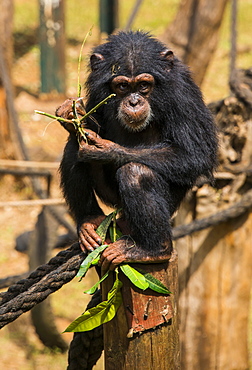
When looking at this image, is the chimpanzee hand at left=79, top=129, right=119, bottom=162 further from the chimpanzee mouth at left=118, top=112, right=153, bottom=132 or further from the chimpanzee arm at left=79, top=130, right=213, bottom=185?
the chimpanzee mouth at left=118, top=112, right=153, bottom=132

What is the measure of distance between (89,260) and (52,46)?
894 cm

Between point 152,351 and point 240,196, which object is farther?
point 240,196

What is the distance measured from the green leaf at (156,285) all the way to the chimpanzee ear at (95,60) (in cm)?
136

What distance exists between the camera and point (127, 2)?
16969 millimetres

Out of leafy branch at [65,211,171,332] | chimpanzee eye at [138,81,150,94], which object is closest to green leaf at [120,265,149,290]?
leafy branch at [65,211,171,332]

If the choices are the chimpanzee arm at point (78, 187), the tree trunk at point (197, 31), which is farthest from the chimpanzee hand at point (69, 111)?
the tree trunk at point (197, 31)

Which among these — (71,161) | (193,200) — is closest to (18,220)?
(193,200)

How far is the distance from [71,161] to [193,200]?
4.93ft

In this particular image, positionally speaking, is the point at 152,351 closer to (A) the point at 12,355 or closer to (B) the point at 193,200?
(B) the point at 193,200

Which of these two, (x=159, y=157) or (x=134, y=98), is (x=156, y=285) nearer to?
(x=159, y=157)

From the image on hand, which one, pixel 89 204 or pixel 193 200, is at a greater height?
pixel 193 200

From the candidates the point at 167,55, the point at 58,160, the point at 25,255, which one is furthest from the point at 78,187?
the point at 25,255

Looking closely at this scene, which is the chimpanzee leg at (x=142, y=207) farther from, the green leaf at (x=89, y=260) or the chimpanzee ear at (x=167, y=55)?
the chimpanzee ear at (x=167, y=55)

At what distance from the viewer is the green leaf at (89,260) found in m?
2.41
